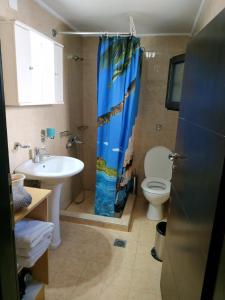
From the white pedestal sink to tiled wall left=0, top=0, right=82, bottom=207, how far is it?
14 centimetres

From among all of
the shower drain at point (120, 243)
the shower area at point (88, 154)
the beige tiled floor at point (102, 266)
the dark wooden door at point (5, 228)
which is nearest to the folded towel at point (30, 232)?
the dark wooden door at point (5, 228)

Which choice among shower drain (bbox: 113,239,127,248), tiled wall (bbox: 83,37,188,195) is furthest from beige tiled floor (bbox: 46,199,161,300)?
tiled wall (bbox: 83,37,188,195)

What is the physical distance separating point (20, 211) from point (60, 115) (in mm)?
1487

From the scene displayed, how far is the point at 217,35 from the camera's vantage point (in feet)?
2.93

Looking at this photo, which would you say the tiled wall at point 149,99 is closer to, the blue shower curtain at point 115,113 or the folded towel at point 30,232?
the blue shower curtain at point 115,113

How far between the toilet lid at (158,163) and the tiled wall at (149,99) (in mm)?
175

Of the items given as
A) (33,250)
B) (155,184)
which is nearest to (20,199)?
(33,250)

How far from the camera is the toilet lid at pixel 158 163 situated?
2961 millimetres

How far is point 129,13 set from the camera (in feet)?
7.24

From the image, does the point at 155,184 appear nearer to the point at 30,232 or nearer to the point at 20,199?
the point at 30,232

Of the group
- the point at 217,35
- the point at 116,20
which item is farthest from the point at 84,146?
the point at 217,35

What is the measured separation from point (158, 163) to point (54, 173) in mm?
1630

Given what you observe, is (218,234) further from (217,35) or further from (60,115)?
(60,115)

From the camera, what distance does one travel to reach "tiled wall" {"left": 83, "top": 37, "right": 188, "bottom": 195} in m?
2.86
